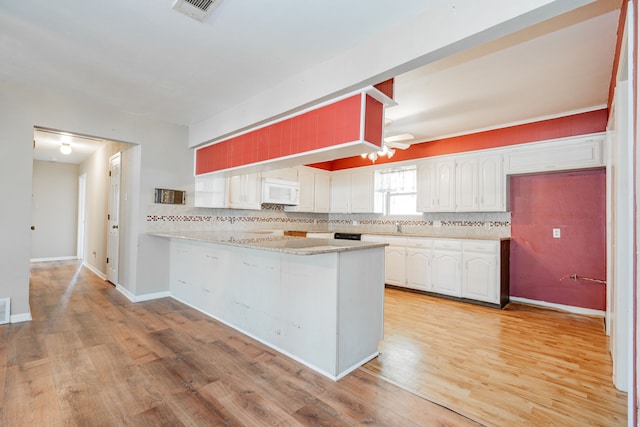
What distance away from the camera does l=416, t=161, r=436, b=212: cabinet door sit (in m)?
4.86

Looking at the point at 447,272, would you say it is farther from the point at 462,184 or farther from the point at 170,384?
the point at 170,384

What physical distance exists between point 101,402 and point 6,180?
272 cm

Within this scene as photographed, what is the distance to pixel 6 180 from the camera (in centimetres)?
311

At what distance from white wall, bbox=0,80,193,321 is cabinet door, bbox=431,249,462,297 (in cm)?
386

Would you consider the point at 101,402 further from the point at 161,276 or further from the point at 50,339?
the point at 161,276

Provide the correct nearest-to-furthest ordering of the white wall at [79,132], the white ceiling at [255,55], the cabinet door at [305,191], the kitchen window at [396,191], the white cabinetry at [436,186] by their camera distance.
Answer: the white ceiling at [255,55]
the white wall at [79,132]
the white cabinetry at [436,186]
the kitchen window at [396,191]
the cabinet door at [305,191]

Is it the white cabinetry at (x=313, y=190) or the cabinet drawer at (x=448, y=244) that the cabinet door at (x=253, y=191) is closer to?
the white cabinetry at (x=313, y=190)

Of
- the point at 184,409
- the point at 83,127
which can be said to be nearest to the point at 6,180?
the point at 83,127

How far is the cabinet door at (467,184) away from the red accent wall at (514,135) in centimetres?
22

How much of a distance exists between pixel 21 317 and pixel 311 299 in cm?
320

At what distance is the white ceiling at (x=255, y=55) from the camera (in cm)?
200

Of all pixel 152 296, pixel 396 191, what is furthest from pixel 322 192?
pixel 152 296

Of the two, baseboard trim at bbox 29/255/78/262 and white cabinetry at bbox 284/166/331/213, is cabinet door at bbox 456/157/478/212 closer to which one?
white cabinetry at bbox 284/166/331/213

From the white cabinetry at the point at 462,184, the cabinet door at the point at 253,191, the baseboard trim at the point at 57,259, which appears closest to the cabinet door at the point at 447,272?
the white cabinetry at the point at 462,184
